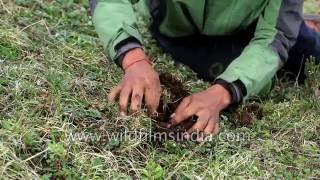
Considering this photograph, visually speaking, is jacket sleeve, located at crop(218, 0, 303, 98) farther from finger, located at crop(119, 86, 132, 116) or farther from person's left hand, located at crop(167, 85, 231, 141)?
finger, located at crop(119, 86, 132, 116)

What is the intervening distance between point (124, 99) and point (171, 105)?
0.90 feet

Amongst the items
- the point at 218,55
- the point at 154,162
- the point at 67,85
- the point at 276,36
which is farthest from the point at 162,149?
the point at 218,55

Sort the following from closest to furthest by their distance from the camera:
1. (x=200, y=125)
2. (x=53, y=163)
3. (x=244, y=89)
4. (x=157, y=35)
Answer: (x=53, y=163) → (x=200, y=125) → (x=244, y=89) → (x=157, y=35)

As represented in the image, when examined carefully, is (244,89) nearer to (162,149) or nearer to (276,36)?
(276,36)

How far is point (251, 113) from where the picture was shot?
253 cm

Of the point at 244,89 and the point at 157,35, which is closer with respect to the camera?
the point at 244,89

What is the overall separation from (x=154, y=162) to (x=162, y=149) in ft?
0.36

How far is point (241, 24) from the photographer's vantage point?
8.96 feet

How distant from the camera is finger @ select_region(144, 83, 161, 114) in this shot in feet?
7.13

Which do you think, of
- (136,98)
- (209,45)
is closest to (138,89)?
(136,98)

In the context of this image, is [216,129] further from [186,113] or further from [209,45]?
[209,45]

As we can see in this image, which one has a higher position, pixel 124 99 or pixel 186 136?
pixel 124 99

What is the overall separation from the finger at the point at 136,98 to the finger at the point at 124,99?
2cm

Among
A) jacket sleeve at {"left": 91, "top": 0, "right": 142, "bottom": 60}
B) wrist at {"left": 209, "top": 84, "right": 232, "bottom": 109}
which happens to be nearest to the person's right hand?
jacket sleeve at {"left": 91, "top": 0, "right": 142, "bottom": 60}
